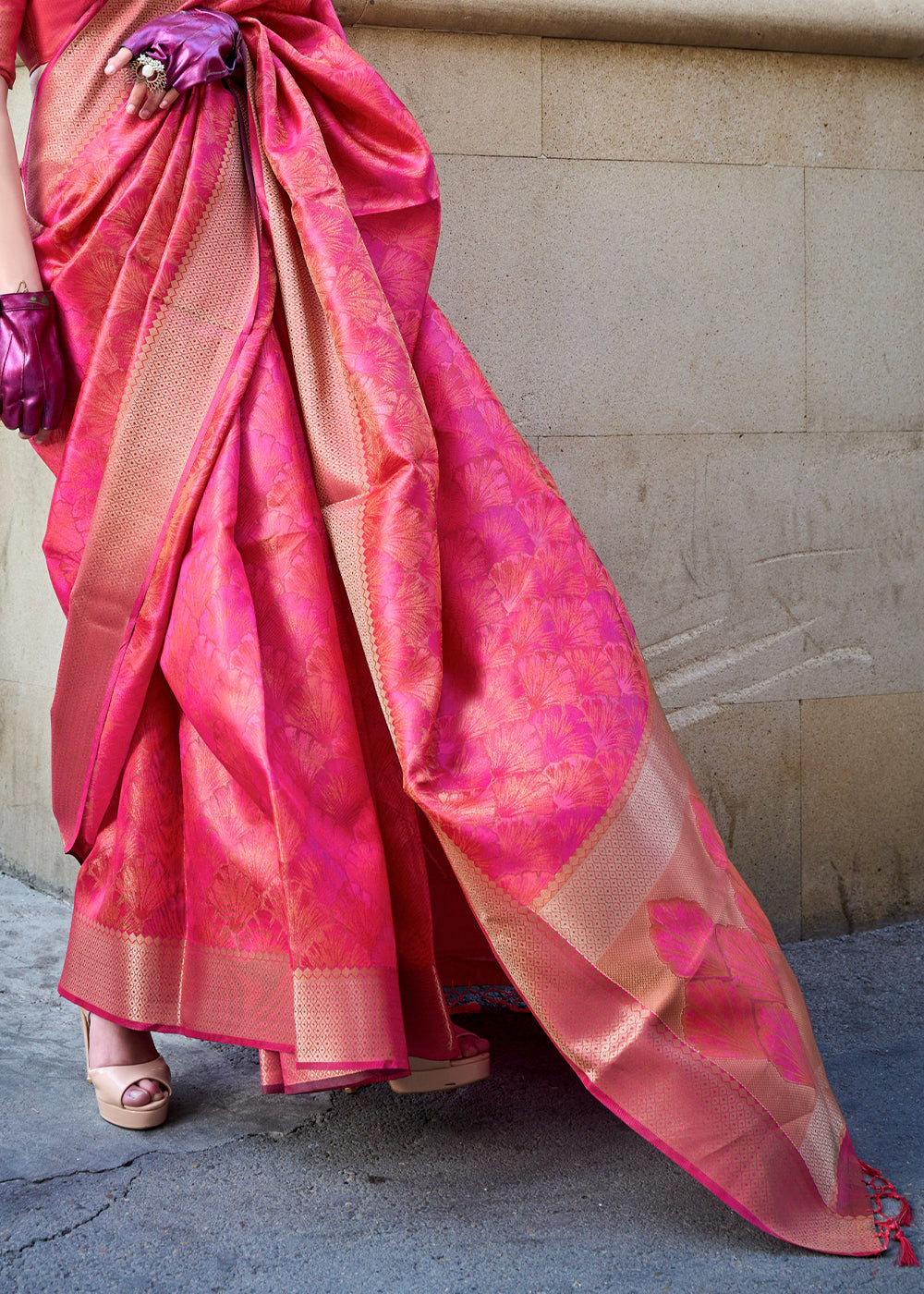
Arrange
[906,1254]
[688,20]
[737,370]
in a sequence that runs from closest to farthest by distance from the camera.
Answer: [906,1254], [688,20], [737,370]

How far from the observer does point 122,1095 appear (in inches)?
67.7

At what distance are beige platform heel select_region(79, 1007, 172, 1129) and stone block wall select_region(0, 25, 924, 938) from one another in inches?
44.9

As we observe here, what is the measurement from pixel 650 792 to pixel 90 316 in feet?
3.42

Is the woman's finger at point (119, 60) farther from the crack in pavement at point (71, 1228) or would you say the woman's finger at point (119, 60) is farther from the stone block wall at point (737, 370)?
the crack in pavement at point (71, 1228)

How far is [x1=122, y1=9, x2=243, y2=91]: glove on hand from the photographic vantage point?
1727 millimetres

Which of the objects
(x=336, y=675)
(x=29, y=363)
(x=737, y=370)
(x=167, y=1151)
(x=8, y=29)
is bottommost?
(x=167, y=1151)

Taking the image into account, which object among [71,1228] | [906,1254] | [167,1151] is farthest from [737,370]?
[71,1228]

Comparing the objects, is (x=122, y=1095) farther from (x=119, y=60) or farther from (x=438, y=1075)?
(x=119, y=60)

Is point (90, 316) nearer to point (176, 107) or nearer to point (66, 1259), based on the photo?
point (176, 107)

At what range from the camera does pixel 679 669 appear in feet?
8.48

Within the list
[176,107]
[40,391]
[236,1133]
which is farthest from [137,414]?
[236,1133]

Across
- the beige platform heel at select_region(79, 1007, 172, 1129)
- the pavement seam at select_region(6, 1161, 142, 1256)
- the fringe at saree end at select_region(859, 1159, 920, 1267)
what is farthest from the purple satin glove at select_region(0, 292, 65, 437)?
the fringe at saree end at select_region(859, 1159, 920, 1267)

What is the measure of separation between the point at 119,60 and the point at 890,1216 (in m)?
1.85

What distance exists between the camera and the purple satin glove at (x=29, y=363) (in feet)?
5.64
